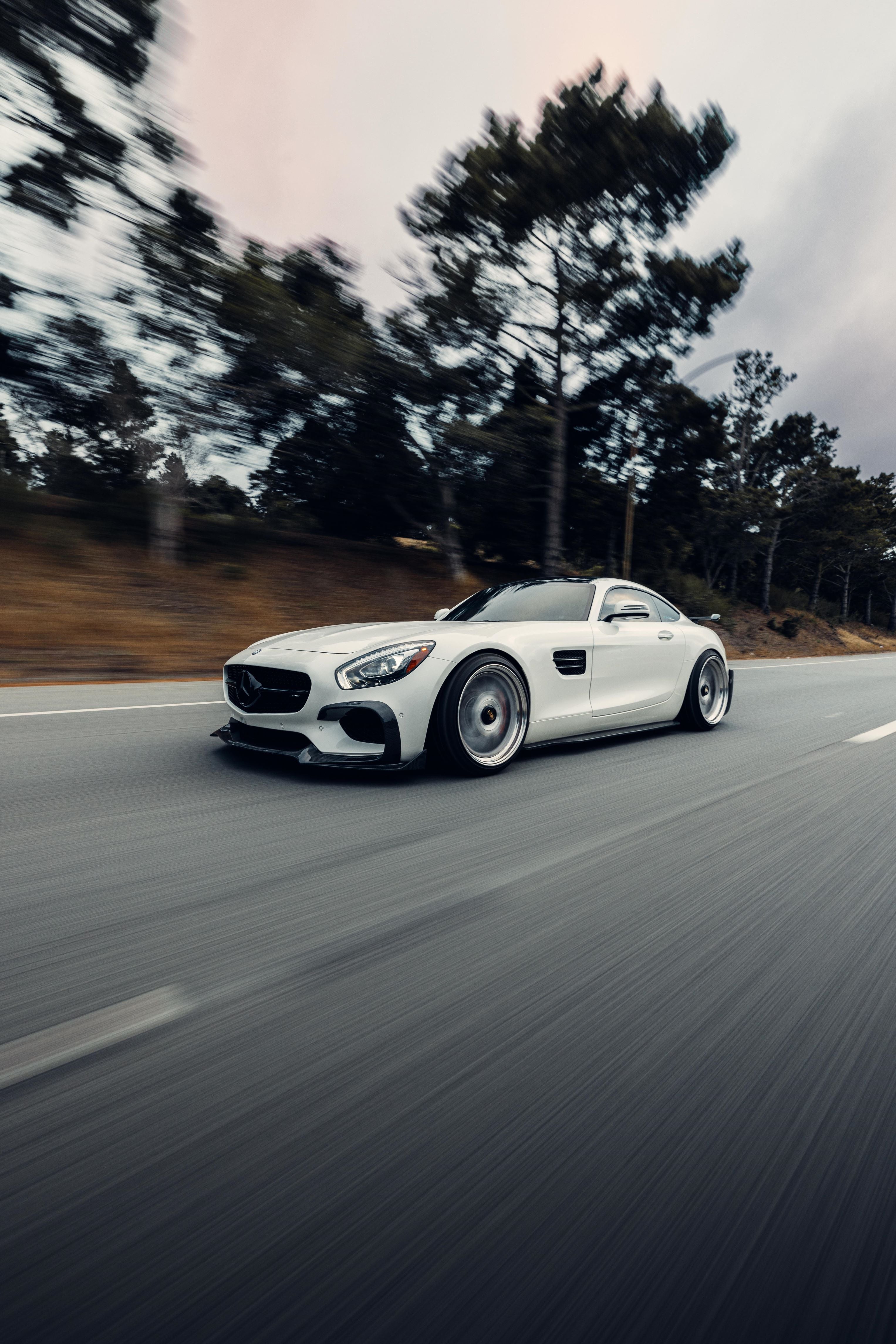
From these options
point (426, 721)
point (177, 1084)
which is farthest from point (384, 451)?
point (177, 1084)

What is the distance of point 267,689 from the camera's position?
15.8 ft

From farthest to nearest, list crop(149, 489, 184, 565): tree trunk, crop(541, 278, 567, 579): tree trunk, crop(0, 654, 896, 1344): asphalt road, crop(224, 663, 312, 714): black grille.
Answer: crop(541, 278, 567, 579): tree trunk, crop(149, 489, 184, 565): tree trunk, crop(224, 663, 312, 714): black grille, crop(0, 654, 896, 1344): asphalt road

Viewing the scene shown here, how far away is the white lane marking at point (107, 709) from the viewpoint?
6941mm

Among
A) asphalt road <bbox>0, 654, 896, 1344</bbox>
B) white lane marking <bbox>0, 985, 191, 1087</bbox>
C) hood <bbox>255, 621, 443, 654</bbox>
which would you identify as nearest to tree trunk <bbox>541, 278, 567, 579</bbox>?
hood <bbox>255, 621, 443, 654</bbox>

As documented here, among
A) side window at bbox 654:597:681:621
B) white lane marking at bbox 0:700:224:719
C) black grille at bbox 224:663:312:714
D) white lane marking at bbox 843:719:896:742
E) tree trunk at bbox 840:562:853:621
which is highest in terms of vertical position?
tree trunk at bbox 840:562:853:621

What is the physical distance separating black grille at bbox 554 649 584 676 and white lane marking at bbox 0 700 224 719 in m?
3.57

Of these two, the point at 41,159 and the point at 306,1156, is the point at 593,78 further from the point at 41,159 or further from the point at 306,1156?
the point at 306,1156

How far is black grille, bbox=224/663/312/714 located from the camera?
465 centimetres

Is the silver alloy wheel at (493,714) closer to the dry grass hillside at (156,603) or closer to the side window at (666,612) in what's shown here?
the side window at (666,612)

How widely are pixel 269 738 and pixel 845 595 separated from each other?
63058mm

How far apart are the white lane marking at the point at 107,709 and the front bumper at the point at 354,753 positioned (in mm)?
3124

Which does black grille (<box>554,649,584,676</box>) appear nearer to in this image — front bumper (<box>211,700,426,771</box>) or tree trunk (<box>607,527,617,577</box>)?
front bumper (<box>211,700,426,771</box>)

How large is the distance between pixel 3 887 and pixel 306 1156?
1895 mm

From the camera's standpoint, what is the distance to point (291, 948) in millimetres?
2496
